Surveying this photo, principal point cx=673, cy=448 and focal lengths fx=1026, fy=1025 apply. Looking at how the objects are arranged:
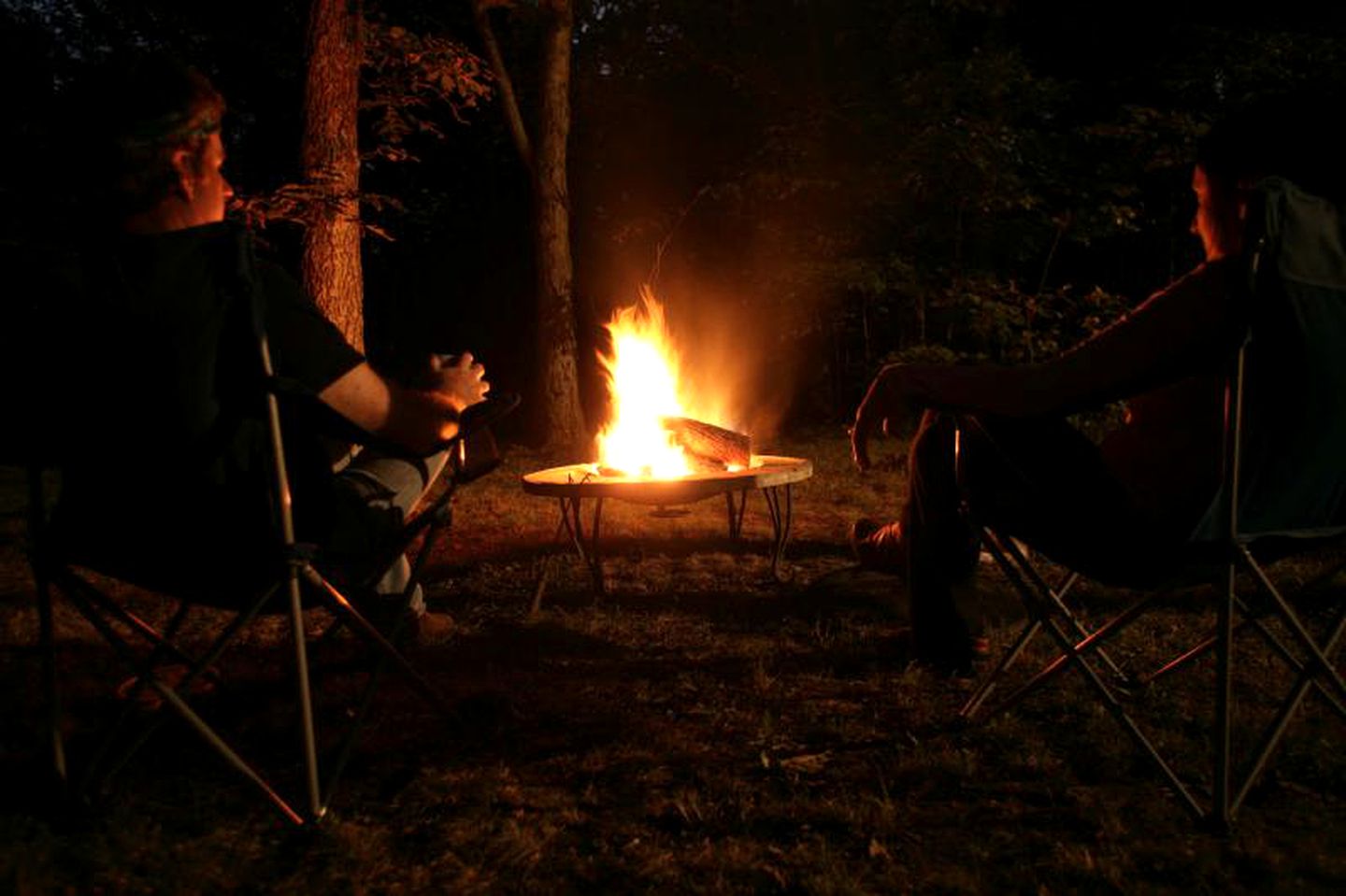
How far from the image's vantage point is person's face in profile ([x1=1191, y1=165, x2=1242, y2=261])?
2.31 metres

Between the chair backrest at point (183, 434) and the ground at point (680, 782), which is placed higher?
the chair backrest at point (183, 434)

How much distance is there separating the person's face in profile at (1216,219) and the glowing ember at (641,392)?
2.60m

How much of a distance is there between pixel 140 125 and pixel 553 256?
940cm

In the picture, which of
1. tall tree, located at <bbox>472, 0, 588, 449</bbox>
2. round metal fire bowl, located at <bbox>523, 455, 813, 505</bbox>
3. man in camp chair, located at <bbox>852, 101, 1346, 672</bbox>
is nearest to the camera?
man in camp chair, located at <bbox>852, 101, 1346, 672</bbox>

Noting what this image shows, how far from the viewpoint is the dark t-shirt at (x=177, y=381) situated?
2.03 meters

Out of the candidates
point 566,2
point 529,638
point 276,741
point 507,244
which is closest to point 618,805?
point 276,741

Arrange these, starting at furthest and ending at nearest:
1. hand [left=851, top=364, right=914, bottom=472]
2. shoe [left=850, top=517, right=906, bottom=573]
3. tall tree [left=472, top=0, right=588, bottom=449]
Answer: tall tree [left=472, top=0, right=588, bottom=449] < shoe [left=850, top=517, right=906, bottom=573] < hand [left=851, top=364, right=914, bottom=472]

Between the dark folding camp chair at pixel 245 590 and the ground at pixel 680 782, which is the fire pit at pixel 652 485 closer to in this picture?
the ground at pixel 680 782

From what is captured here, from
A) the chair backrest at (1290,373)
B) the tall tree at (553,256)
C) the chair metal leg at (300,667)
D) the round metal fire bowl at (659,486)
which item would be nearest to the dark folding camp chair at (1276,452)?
the chair backrest at (1290,373)

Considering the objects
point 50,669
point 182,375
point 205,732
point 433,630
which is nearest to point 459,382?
point 182,375

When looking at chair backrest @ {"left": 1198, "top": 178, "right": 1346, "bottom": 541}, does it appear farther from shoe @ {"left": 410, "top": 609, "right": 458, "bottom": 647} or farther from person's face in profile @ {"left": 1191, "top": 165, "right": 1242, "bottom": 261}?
shoe @ {"left": 410, "top": 609, "right": 458, "bottom": 647}

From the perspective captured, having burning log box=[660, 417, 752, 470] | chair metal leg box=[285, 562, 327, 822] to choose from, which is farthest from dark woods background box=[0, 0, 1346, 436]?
chair metal leg box=[285, 562, 327, 822]

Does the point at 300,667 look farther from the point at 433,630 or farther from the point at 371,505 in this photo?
the point at 433,630

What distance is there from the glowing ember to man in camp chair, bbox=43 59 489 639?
Answer: 2447mm
